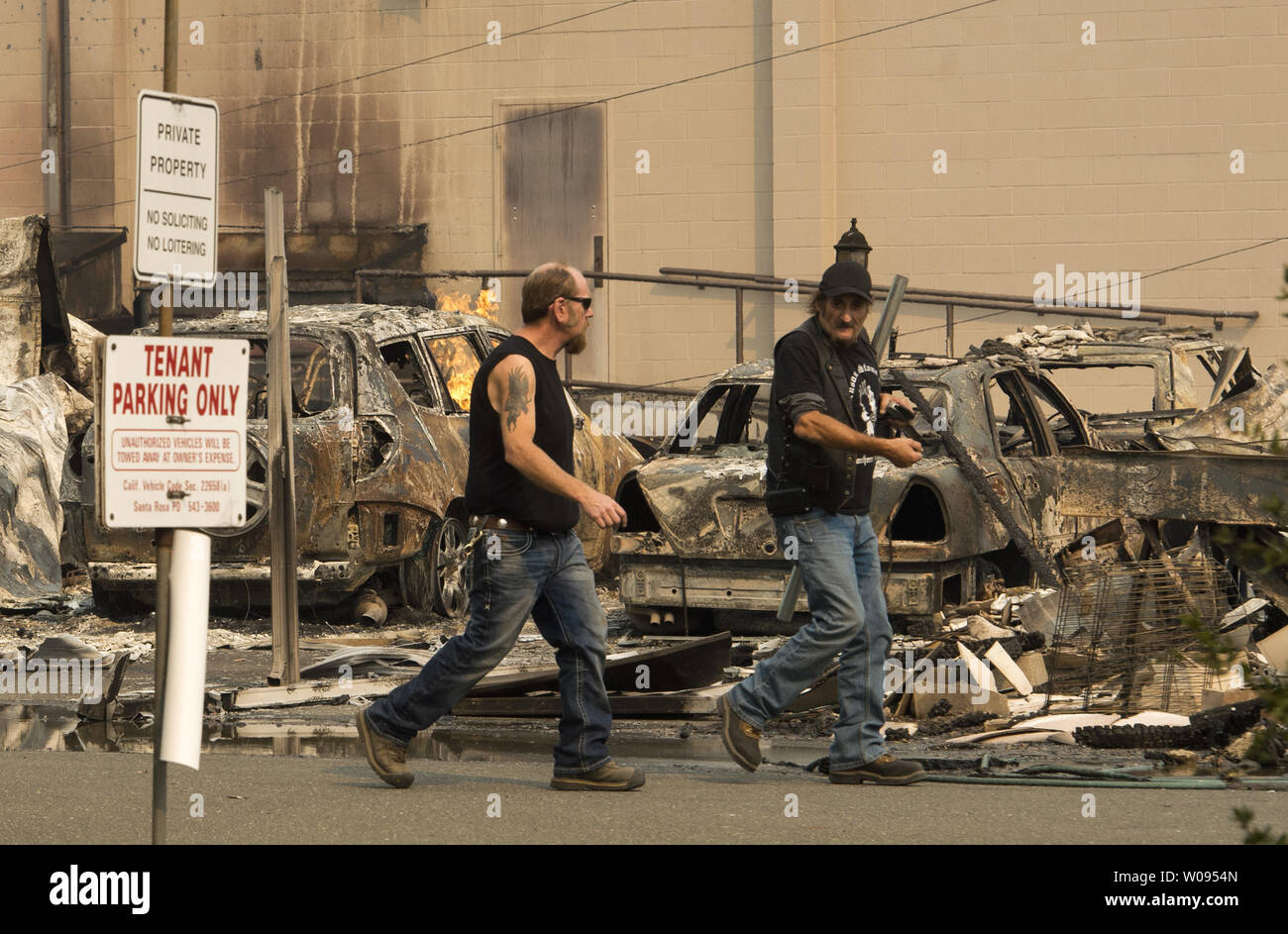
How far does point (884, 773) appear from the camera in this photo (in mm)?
6777

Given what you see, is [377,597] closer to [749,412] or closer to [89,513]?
[89,513]

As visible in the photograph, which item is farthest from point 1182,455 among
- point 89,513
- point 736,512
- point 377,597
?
point 89,513

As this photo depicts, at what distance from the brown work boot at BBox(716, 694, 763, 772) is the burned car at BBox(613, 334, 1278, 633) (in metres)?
3.37

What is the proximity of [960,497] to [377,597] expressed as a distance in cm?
386

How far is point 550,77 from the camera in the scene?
2205 centimetres

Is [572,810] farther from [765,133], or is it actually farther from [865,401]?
[765,133]

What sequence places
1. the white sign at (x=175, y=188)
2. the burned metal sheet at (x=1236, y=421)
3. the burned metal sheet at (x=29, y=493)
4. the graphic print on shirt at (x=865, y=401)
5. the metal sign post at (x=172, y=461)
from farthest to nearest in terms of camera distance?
the burned metal sheet at (x=29, y=493)
the burned metal sheet at (x=1236, y=421)
the graphic print on shirt at (x=865, y=401)
the white sign at (x=175, y=188)
the metal sign post at (x=172, y=461)

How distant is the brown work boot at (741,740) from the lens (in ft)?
22.4

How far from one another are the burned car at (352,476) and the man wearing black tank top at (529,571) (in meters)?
4.66

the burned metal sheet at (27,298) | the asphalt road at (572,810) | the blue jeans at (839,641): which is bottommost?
the asphalt road at (572,810)

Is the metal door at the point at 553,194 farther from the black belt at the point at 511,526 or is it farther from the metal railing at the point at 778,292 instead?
the black belt at the point at 511,526

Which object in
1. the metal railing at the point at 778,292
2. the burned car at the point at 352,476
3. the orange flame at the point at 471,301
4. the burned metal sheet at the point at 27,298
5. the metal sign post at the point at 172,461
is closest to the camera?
the metal sign post at the point at 172,461

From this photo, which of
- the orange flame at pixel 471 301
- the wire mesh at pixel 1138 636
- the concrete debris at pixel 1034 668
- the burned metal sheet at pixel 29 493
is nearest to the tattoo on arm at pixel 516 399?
the wire mesh at pixel 1138 636

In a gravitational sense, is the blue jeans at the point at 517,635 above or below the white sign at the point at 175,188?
below
